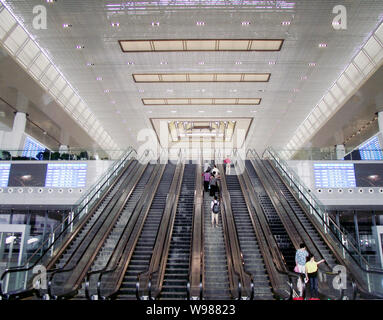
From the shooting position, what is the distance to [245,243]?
10672mm

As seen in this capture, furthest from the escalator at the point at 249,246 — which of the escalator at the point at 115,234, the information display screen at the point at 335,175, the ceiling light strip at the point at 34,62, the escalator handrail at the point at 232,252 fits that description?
the ceiling light strip at the point at 34,62

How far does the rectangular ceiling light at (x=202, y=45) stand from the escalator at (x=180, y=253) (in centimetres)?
757

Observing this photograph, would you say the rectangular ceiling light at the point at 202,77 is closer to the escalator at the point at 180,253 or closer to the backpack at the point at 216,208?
the escalator at the point at 180,253

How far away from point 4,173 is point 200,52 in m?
12.1

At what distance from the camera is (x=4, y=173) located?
17016 millimetres

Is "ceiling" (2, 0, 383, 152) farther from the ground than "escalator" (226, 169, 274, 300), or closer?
farther from the ground

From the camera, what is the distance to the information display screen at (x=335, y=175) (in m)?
16.9

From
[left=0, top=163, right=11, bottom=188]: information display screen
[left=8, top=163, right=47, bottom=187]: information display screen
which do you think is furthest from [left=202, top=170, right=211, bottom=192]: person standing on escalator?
[left=0, top=163, right=11, bottom=188]: information display screen

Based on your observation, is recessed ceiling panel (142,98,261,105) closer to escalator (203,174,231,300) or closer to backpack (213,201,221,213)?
escalator (203,174,231,300)

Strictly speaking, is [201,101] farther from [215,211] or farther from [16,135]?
[215,211]

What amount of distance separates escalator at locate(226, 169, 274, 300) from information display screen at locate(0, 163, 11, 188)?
11.4 m

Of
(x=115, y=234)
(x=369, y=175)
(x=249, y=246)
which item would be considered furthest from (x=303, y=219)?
(x=115, y=234)

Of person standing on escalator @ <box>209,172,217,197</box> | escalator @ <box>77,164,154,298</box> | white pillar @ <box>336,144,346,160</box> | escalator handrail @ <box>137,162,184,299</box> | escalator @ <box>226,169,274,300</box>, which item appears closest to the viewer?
escalator handrail @ <box>137,162,184,299</box>

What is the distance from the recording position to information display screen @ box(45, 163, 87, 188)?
17.2 metres
